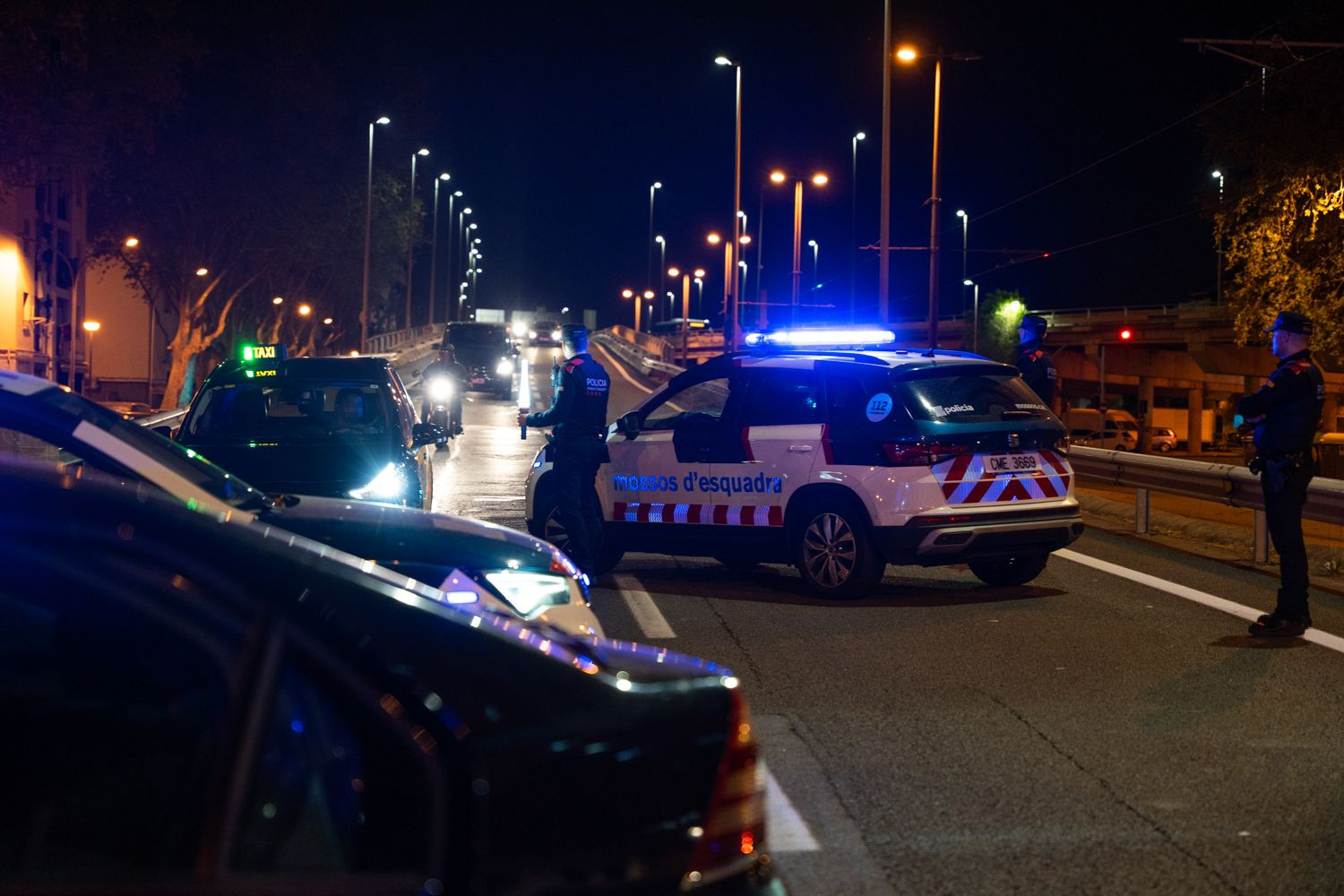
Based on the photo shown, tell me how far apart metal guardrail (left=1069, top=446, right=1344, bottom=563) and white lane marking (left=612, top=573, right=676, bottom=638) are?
4.18 m

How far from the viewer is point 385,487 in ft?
32.9

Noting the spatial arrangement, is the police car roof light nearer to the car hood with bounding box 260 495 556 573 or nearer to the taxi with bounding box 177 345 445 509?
the taxi with bounding box 177 345 445 509

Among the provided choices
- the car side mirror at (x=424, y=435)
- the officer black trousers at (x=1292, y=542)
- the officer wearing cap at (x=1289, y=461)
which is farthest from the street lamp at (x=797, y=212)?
the officer black trousers at (x=1292, y=542)

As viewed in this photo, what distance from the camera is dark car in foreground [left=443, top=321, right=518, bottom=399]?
47.1 meters

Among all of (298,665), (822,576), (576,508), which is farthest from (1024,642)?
(298,665)

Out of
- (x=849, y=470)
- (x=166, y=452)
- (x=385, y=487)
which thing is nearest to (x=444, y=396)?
(x=385, y=487)

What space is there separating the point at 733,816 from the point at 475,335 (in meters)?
46.8

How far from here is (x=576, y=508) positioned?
1106 cm

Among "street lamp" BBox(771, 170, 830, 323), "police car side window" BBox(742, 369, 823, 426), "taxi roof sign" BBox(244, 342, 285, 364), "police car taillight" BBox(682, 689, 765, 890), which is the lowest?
"police car taillight" BBox(682, 689, 765, 890)

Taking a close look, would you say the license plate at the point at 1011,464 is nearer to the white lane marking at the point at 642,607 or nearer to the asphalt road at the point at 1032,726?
the asphalt road at the point at 1032,726

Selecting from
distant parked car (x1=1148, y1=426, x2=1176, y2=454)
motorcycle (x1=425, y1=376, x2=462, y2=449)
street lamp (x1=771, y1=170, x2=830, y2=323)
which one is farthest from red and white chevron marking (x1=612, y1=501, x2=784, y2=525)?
distant parked car (x1=1148, y1=426, x2=1176, y2=454)

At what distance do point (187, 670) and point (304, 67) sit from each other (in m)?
52.1

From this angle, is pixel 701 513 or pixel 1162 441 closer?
pixel 701 513

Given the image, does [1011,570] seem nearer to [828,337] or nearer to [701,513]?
[701,513]
